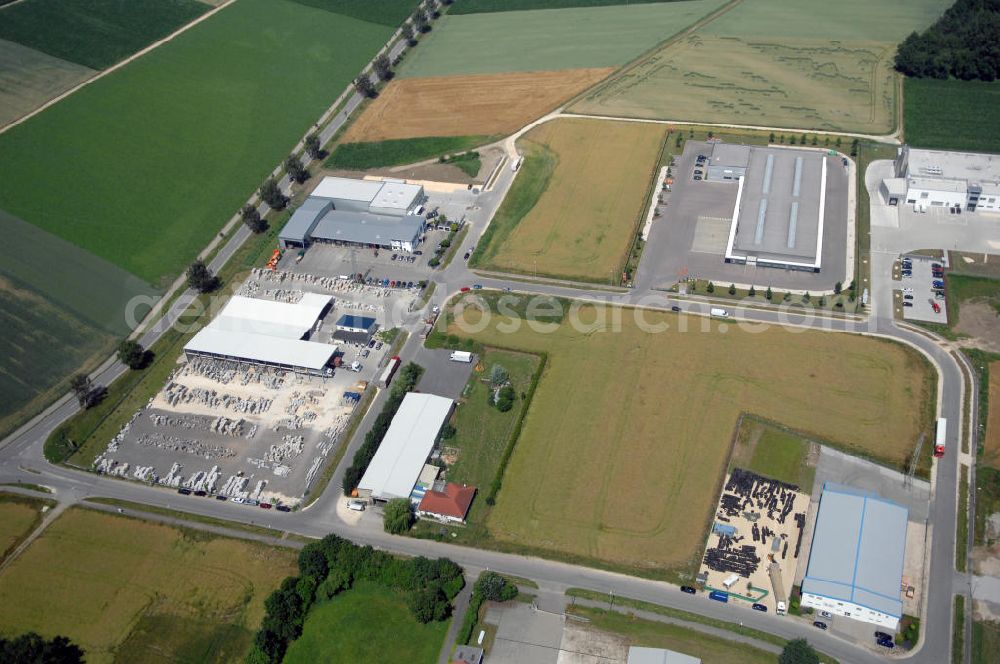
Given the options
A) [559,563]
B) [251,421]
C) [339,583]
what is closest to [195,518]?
[251,421]

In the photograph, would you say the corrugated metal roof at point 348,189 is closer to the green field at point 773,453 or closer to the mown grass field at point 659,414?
the mown grass field at point 659,414

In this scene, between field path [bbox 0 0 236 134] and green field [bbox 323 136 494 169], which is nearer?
green field [bbox 323 136 494 169]

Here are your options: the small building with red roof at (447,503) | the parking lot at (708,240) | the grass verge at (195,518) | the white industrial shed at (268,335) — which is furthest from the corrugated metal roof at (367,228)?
the grass verge at (195,518)

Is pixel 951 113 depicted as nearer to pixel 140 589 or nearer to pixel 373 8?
pixel 373 8

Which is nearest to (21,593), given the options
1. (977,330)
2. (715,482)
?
(715,482)

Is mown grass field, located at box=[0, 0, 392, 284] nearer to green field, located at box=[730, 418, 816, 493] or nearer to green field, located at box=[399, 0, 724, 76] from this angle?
green field, located at box=[399, 0, 724, 76]

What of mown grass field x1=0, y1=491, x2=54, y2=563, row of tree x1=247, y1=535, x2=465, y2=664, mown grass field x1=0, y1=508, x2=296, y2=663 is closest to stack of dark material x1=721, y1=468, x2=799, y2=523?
row of tree x1=247, y1=535, x2=465, y2=664

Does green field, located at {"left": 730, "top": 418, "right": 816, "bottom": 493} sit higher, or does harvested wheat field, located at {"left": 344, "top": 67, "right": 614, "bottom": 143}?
harvested wheat field, located at {"left": 344, "top": 67, "right": 614, "bottom": 143}
